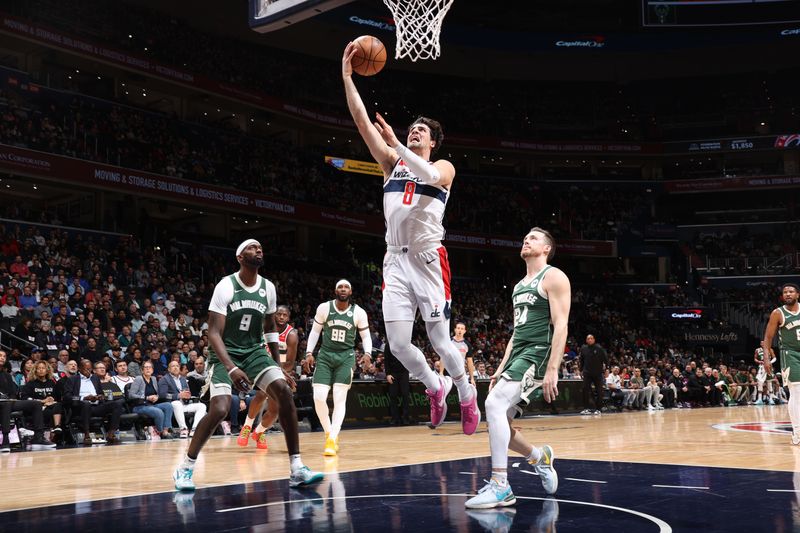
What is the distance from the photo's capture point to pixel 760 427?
14992 mm

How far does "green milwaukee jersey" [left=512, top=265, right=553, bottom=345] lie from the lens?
6.38 meters

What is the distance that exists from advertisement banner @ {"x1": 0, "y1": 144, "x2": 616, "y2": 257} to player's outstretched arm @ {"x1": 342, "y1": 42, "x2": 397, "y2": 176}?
20.5 m

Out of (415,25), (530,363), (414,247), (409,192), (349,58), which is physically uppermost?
(415,25)

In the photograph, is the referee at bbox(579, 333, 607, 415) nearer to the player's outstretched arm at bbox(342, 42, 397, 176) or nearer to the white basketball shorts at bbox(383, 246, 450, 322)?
the white basketball shorts at bbox(383, 246, 450, 322)

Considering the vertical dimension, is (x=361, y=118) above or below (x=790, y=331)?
above

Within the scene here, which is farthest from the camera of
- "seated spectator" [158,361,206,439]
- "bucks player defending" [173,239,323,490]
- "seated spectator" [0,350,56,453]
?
"seated spectator" [158,361,206,439]

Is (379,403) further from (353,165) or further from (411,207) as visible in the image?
(353,165)

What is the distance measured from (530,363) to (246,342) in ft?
8.65

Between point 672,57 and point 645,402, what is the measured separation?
1054 inches

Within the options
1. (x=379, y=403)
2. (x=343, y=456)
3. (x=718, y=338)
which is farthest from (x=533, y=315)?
(x=718, y=338)

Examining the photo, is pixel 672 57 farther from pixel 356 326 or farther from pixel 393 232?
pixel 393 232

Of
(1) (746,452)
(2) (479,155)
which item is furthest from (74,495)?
(2) (479,155)

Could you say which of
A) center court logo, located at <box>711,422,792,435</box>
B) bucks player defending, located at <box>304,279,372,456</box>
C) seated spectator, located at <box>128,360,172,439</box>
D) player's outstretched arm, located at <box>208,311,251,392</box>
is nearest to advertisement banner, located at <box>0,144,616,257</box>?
seated spectator, located at <box>128,360,172,439</box>

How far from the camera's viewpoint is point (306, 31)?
3888cm
